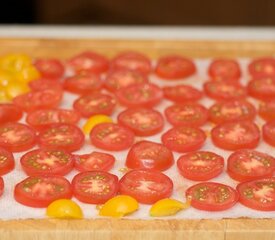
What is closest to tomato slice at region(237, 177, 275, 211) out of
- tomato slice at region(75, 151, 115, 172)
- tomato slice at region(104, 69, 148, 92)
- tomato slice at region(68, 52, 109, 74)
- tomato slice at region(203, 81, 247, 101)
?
tomato slice at region(75, 151, 115, 172)

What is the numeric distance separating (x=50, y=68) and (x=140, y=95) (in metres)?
0.25

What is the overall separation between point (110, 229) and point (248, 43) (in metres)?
0.95

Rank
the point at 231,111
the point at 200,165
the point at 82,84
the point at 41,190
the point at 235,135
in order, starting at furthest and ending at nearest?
1. the point at 82,84
2. the point at 231,111
3. the point at 235,135
4. the point at 200,165
5. the point at 41,190

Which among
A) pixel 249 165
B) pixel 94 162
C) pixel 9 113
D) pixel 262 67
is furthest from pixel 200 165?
pixel 262 67

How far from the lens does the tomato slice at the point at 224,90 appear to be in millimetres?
1808

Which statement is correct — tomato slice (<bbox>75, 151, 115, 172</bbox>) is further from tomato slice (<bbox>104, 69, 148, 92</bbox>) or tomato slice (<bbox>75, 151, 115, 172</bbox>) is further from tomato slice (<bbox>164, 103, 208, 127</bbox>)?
tomato slice (<bbox>104, 69, 148, 92</bbox>)

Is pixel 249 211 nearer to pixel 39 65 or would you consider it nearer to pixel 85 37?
pixel 39 65

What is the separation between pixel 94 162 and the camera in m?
1.51

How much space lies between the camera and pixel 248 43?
2.12 m

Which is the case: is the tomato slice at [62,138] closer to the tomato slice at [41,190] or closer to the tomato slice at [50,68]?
the tomato slice at [41,190]

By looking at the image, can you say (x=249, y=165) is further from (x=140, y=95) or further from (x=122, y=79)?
(x=122, y=79)

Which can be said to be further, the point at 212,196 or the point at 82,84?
the point at 82,84

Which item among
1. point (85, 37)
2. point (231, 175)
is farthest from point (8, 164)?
point (85, 37)

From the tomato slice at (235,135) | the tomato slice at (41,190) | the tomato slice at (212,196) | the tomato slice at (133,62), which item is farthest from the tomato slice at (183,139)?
the tomato slice at (133,62)
